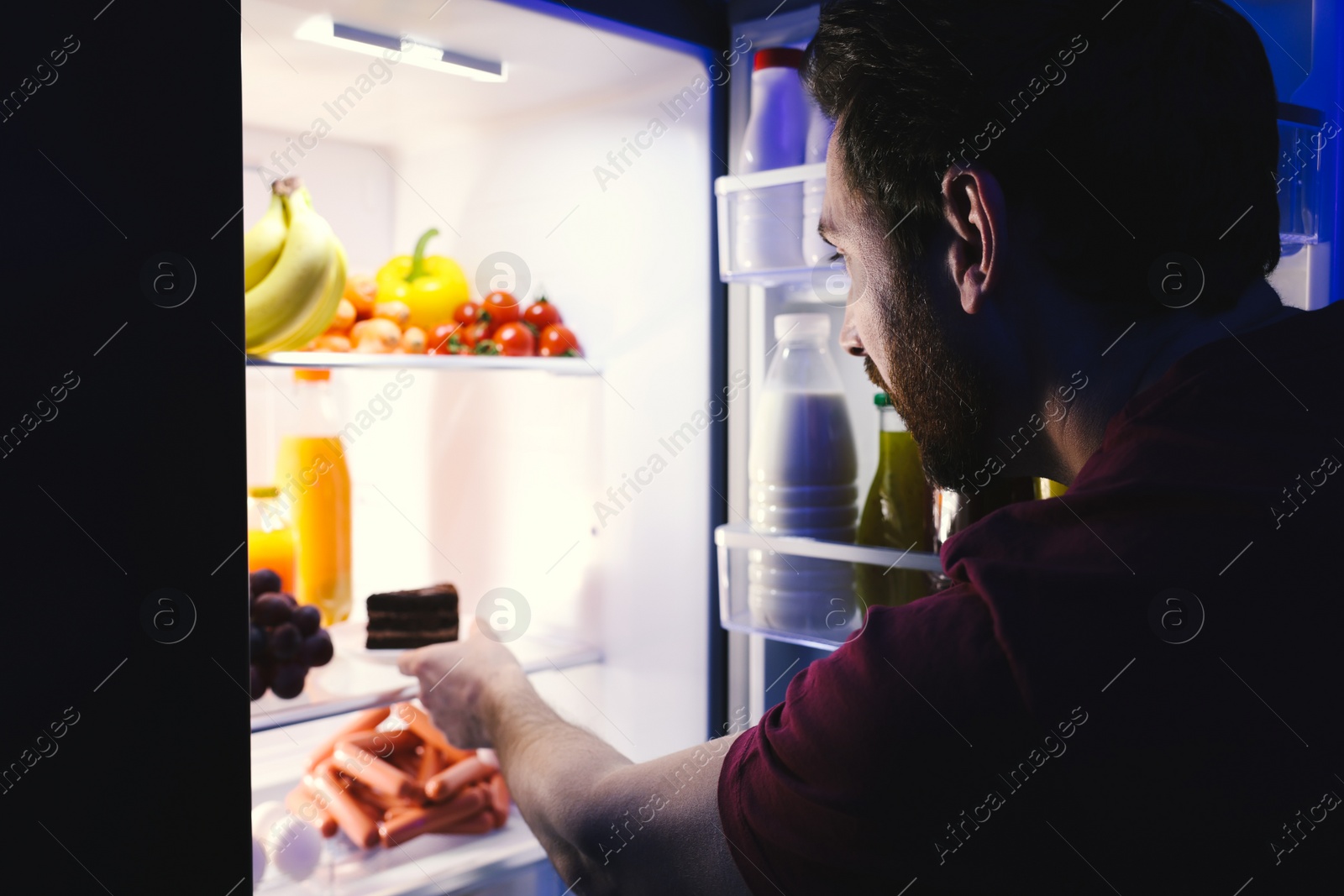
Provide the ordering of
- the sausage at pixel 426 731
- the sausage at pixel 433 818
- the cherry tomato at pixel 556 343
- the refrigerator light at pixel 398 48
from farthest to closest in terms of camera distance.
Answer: the cherry tomato at pixel 556 343 < the sausage at pixel 426 731 < the sausage at pixel 433 818 < the refrigerator light at pixel 398 48

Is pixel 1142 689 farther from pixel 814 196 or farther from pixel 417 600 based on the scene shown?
pixel 417 600

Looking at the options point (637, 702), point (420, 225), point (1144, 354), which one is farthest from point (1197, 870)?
point (420, 225)

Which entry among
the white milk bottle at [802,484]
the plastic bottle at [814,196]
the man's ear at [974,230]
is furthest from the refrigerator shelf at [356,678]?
the man's ear at [974,230]

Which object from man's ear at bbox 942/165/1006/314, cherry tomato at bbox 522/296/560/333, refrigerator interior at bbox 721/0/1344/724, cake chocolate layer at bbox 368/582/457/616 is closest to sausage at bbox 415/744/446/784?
cake chocolate layer at bbox 368/582/457/616

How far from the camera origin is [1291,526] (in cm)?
64

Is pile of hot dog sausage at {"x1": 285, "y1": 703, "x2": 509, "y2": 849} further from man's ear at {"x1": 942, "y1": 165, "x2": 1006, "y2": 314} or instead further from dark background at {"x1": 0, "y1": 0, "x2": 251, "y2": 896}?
man's ear at {"x1": 942, "y1": 165, "x2": 1006, "y2": 314}

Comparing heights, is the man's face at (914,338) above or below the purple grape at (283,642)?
above

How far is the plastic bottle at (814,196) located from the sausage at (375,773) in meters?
0.88

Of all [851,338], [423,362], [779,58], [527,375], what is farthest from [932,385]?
[527,375]

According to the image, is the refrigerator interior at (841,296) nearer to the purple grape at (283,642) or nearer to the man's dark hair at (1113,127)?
the man's dark hair at (1113,127)

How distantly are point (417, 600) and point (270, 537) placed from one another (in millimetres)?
231

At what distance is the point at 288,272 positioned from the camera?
1259 mm

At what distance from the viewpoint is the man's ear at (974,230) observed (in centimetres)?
83

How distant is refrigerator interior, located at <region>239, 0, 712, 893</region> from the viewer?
1.33m
